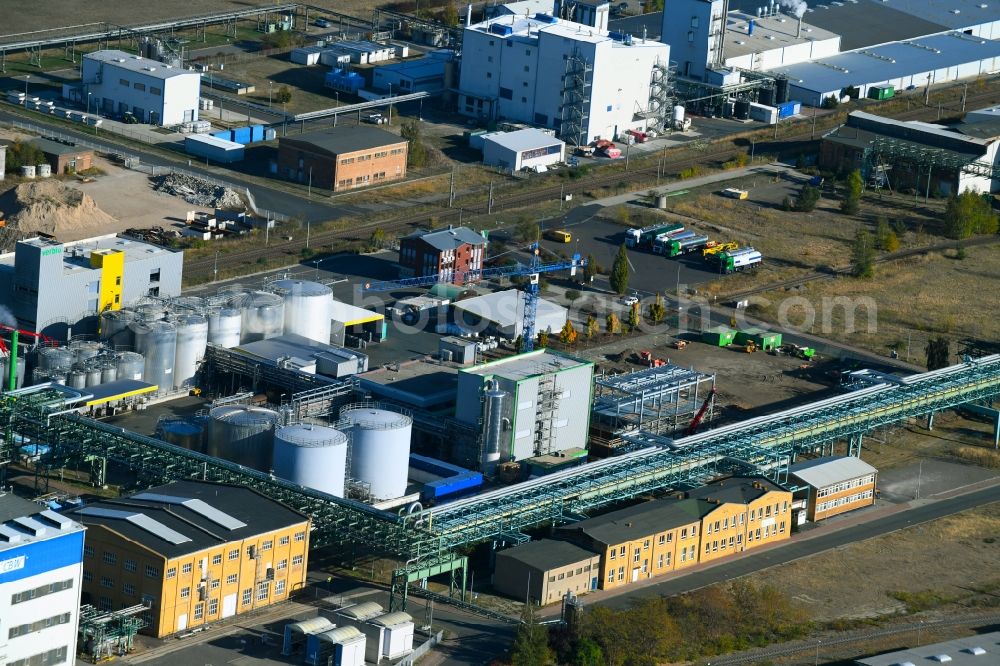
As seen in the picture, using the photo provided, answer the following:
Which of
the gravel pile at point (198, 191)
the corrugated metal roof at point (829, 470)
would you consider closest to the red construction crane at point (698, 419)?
the corrugated metal roof at point (829, 470)

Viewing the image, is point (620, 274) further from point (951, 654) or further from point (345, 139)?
point (951, 654)

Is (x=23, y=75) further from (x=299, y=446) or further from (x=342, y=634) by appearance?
(x=342, y=634)

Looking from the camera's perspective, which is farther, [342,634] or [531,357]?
[531,357]

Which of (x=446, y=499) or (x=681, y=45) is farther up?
(x=681, y=45)

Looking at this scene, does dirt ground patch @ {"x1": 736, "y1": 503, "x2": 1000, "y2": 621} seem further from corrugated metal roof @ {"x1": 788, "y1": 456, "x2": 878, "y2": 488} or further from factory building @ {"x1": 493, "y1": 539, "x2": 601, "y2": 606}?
factory building @ {"x1": 493, "y1": 539, "x2": 601, "y2": 606}

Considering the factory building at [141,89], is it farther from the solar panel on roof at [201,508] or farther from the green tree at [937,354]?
the solar panel on roof at [201,508]

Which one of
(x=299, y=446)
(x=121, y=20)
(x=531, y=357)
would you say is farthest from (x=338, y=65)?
(x=299, y=446)

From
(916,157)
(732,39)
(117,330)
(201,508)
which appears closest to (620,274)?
(117,330)
